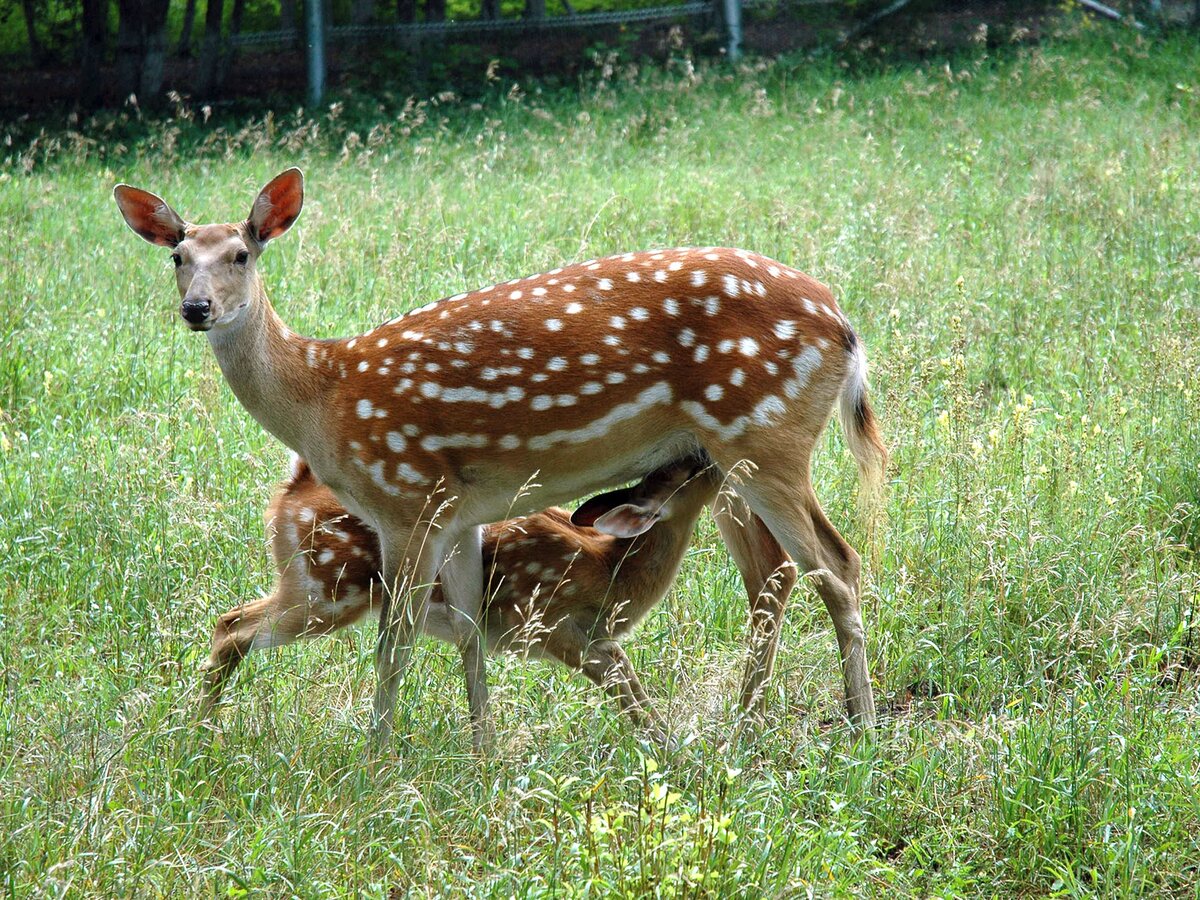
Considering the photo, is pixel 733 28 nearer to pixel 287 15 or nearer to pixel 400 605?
pixel 287 15

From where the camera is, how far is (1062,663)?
469 cm

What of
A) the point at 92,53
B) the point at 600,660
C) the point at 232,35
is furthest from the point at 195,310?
the point at 92,53

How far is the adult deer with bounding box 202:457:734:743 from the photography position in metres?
4.65

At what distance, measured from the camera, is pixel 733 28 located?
14.7m

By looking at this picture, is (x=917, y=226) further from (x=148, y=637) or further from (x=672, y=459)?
(x=148, y=637)

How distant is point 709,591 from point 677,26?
11.2 m

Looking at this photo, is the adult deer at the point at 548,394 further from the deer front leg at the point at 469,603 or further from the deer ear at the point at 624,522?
the deer ear at the point at 624,522

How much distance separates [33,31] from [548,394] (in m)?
13.4

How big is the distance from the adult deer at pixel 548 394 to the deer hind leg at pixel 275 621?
0.94 ft

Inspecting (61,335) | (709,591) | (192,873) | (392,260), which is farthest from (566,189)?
(192,873)

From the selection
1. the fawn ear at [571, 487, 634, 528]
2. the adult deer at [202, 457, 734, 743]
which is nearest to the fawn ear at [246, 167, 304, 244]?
the adult deer at [202, 457, 734, 743]

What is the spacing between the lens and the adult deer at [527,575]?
183 inches

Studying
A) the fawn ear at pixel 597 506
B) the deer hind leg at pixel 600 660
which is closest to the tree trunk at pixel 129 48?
the fawn ear at pixel 597 506

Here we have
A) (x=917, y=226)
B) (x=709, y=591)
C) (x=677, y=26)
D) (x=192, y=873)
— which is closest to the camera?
(x=192, y=873)
